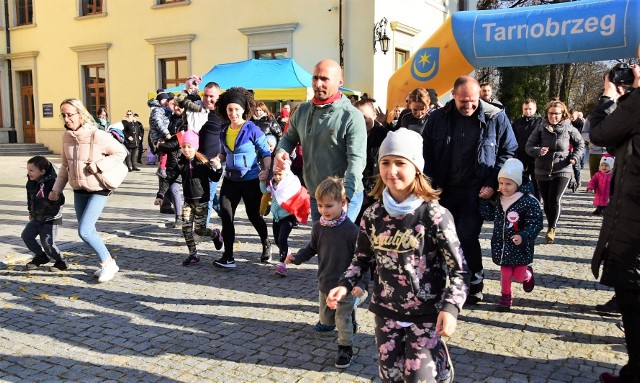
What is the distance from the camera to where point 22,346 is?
12.8ft

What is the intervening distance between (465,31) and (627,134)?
5.11m

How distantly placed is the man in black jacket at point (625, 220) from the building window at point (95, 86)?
854 inches

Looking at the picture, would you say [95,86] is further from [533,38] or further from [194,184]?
[533,38]

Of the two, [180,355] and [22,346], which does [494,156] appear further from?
[22,346]

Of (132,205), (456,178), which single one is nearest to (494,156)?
(456,178)

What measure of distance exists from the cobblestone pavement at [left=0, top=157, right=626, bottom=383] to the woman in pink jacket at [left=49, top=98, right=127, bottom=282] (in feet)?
1.63

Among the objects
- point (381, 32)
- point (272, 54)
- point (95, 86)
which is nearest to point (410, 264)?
point (381, 32)

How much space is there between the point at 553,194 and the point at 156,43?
55.2 ft

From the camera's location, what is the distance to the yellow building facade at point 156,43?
16844 millimetres

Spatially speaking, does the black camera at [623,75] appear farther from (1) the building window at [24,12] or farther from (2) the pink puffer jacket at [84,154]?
(1) the building window at [24,12]

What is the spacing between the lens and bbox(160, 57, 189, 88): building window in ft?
66.2

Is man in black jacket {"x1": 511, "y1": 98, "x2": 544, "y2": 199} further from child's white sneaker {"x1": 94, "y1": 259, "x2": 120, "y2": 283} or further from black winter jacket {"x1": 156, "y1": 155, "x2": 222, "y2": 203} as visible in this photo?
child's white sneaker {"x1": 94, "y1": 259, "x2": 120, "y2": 283}

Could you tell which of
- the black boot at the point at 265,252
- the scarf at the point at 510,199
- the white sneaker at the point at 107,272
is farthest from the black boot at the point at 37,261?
the scarf at the point at 510,199

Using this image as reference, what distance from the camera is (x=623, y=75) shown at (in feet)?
10.1
